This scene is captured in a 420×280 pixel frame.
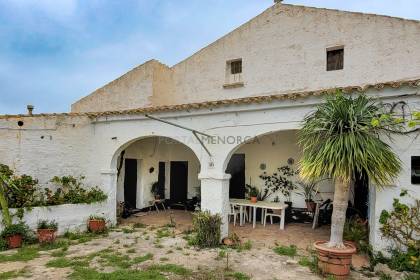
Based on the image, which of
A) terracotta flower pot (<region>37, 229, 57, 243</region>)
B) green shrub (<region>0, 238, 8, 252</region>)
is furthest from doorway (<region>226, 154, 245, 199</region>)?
green shrub (<region>0, 238, 8, 252</region>)

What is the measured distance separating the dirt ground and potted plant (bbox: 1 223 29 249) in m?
0.38

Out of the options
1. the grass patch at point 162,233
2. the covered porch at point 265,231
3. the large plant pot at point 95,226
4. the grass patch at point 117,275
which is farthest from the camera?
the large plant pot at point 95,226

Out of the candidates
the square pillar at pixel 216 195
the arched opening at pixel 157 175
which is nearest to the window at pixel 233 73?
the arched opening at pixel 157 175

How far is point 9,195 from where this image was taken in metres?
8.40

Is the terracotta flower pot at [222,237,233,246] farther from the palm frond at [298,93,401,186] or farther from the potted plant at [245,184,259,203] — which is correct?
the palm frond at [298,93,401,186]

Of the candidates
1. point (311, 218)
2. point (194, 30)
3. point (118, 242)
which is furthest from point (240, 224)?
point (194, 30)

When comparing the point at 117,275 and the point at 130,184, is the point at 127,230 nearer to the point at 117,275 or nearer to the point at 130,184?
the point at 130,184

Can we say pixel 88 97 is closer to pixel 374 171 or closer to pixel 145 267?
pixel 145 267

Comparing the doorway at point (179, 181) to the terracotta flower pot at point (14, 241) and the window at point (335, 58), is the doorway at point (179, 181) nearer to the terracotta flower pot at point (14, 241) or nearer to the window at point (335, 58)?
the terracotta flower pot at point (14, 241)

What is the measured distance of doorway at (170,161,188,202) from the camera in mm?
13555

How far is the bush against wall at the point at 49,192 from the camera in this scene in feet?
27.7

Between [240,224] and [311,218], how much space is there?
248 cm

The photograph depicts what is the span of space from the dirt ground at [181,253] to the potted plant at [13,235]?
1.26ft

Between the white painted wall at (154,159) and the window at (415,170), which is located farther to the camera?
the white painted wall at (154,159)
